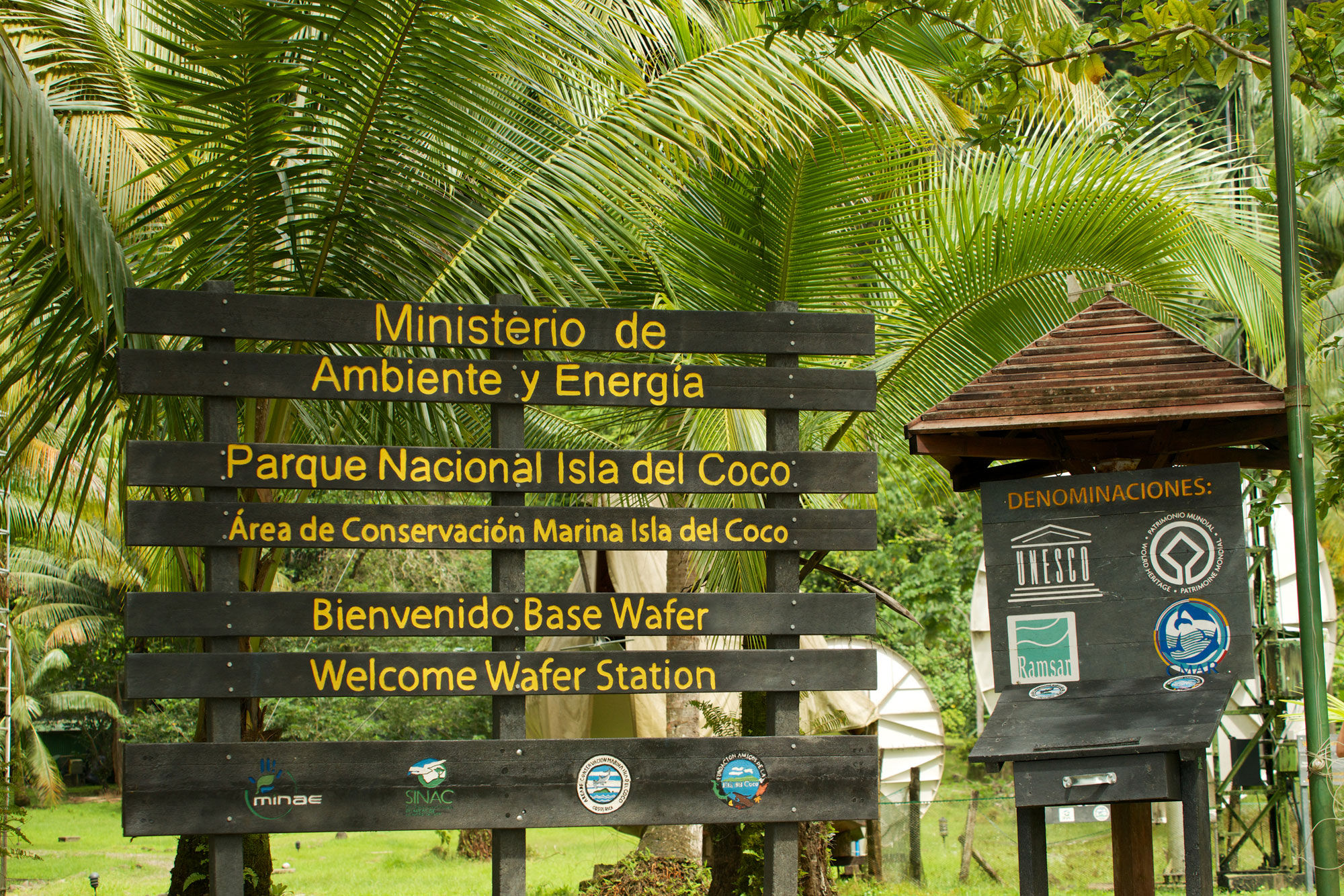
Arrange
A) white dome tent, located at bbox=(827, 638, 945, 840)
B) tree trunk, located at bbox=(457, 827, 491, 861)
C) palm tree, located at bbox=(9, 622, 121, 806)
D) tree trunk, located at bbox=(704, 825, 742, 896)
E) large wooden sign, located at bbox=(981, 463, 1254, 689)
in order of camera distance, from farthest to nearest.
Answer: palm tree, located at bbox=(9, 622, 121, 806) < tree trunk, located at bbox=(457, 827, 491, 861) < white dome tent, located at bbox=(827, 638, 945, 840) < tree trunk, located at bbox=(704, 825, 742, 896) < large wooden sign, located at bbox=(981, 463, 1254, 689)

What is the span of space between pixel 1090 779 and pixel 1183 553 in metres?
1.34

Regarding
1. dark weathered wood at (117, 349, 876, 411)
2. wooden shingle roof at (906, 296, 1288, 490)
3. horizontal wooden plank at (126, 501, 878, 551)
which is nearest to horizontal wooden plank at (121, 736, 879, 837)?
horizontal wooden plank at (126, 501, 878, 551)

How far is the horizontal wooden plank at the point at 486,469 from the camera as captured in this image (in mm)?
4895

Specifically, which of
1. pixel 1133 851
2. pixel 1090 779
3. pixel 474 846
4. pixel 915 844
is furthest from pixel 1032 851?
pixel 474 846

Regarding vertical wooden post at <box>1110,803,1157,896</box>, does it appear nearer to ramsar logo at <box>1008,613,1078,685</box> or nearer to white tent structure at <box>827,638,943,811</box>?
ramsar logo at <box>1008,613,1078,685</box>

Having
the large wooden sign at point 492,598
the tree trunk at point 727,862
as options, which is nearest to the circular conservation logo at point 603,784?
the large wooden sign at point 492,598

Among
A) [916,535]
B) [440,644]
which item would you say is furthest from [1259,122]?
[440,644]

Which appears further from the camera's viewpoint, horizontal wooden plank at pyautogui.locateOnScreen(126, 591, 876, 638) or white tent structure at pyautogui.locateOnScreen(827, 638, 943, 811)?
white tent structure at pyautogui.locateOnScreen(827, 638, 943, 811)

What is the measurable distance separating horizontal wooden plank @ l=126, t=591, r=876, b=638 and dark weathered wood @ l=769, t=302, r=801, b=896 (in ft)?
0.41

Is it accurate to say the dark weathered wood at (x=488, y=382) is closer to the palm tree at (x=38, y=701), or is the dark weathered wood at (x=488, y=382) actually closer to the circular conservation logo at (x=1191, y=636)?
the circular conservation logo at (x=1191, y=636)

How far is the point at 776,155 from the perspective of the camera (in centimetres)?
712

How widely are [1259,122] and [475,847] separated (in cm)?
2229

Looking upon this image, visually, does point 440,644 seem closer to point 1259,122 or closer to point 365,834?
point 365,834

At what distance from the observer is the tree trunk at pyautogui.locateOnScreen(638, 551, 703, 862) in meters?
10.1
